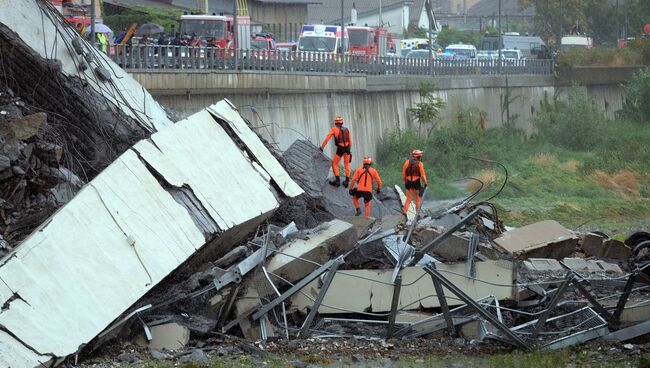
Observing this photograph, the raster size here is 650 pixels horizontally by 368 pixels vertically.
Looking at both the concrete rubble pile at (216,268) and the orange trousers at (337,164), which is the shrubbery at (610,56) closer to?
the orange trousers at (337,164)

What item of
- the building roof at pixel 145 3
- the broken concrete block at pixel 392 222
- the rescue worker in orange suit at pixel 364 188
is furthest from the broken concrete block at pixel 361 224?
the building roof at pixel 145 3

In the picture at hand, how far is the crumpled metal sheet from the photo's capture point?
12.6 m

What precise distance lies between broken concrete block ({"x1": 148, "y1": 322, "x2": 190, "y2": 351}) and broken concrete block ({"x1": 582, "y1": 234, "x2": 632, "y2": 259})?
7665 mm

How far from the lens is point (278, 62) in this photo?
34.1 meters

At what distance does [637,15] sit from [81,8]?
52.9 metres

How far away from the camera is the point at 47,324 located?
12586 millimetres

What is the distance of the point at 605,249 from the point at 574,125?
107 ft

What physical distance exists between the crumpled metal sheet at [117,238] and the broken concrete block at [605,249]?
5407 millimetres

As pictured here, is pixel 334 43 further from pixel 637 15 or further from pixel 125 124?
pixel 637 15

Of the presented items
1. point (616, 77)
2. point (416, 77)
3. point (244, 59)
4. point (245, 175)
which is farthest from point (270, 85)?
point (616, 77)

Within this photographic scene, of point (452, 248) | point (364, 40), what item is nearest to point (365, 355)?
point (452, 248)

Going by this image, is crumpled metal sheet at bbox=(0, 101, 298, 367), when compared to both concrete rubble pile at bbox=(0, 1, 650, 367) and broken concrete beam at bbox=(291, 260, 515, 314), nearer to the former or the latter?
concrete rubble pile at bbox=(0, 1, 650, 367)

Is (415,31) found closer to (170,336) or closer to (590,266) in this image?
(590,266)

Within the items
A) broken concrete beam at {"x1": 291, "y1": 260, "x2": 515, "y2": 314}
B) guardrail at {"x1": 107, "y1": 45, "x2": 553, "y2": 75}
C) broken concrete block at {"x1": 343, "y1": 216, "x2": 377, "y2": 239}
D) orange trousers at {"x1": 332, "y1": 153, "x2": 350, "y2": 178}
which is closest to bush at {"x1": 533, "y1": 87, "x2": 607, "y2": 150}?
guardrail at {"x1": 107, "y1": 45, "x2": 553, "y2": 75}
